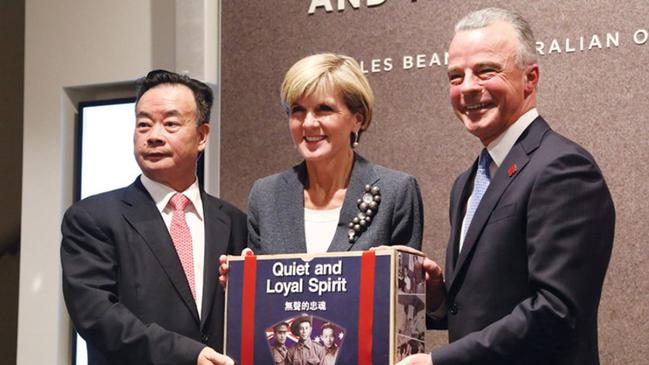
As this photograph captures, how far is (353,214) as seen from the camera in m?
2.66

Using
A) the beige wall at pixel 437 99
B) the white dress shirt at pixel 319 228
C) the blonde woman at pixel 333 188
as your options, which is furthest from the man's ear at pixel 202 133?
the beige wall at pixel 437 99

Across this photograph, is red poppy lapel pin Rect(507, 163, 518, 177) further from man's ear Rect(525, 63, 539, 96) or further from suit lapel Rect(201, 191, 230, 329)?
suit lapel Rect(201, 191, 230, 329)

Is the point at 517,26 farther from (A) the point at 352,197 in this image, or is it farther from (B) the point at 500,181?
(A) the point at 352,197

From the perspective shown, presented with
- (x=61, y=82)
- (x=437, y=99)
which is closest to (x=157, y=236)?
(x=437, y=99)

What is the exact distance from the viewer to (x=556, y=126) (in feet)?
12.0

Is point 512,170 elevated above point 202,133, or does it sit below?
below

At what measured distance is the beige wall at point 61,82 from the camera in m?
4.44

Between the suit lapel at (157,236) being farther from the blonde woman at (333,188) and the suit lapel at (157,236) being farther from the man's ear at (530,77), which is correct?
the man's ear at (530,77)

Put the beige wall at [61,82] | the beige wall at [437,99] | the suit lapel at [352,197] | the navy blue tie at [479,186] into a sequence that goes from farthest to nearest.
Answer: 1. the beige wall at [61,82]
2. the beige wall at [437,99]
3. the suit lapel at [352,197]
4. the navy blue tie at [479,186]

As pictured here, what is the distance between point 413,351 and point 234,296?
1.45 ft

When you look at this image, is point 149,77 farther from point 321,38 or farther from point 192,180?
point 321,38

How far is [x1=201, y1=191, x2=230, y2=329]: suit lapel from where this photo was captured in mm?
2787

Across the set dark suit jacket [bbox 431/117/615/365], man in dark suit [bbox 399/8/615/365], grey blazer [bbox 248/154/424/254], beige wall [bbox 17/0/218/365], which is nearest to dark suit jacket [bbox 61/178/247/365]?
grey blazer [bbox 248/154/424/254]

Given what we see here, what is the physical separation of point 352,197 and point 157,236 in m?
0.54
